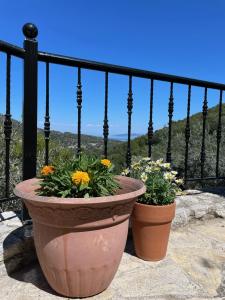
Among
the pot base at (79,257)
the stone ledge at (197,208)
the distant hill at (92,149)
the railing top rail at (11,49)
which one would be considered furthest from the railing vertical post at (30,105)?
the stone ledge at (197,208)

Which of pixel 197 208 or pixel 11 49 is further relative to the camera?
pixel 197 208

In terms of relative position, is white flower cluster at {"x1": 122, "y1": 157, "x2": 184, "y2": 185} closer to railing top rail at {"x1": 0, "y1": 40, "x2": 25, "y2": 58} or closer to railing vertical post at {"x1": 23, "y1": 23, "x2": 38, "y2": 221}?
railing vertical post at {"x1": 23, "y1": 23, "x2": 38, "y2": 221}

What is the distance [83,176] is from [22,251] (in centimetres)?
70

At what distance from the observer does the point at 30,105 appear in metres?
2.14

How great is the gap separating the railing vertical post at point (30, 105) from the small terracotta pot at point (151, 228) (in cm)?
73

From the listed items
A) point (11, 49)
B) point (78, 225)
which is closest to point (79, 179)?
point (78, 225)

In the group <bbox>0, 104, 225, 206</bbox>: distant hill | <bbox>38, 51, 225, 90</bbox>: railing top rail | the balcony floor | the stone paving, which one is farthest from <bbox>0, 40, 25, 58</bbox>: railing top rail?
the balcony floor

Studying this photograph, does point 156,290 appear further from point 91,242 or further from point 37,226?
point 37,226

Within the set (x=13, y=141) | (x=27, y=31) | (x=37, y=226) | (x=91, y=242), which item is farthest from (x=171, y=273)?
(x=13, y=141)

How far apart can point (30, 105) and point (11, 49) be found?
352 mm

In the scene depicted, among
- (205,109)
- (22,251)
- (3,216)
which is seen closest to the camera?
(22,251)

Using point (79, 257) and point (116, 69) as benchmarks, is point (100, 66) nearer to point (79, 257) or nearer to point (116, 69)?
point (116, 69)

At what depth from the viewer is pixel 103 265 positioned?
1.64 m

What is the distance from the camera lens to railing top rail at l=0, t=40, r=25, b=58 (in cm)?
200
